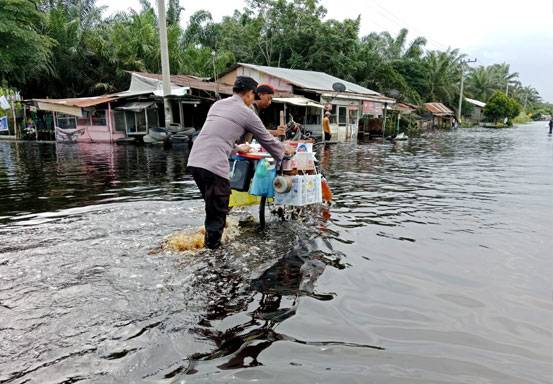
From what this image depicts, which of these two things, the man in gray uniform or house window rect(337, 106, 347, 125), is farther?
house window rect(337, 106, 347, 125)

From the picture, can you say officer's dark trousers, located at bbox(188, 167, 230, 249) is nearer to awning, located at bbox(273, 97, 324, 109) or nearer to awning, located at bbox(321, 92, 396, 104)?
awning, located at bbox(273, 97, 324, 109)

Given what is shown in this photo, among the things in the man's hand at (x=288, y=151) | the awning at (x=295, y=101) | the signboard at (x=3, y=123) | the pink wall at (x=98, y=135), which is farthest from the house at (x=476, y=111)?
the man's hand at (x=288, y=151)

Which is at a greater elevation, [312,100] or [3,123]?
[312,100]

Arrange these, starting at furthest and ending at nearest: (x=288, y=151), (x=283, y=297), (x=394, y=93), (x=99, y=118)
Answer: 1. (x=394, y=93)
2. (x=99, y=118)
3. (x=288, y=151)
4. (x=283, y=297)

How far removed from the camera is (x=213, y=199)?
4434mm

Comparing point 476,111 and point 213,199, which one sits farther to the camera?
point 476,111

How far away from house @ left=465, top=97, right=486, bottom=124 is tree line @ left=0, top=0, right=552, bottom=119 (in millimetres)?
20621

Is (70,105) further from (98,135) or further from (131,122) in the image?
(131,122)

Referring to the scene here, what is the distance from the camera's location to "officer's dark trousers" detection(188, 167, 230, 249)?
172 inches

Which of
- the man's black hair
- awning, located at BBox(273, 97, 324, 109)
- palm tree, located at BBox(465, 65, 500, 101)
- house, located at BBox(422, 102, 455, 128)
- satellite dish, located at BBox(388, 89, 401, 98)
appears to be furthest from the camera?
palm tree, located at BBox(465, 65, 500, 101)

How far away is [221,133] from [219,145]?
0.13 metres

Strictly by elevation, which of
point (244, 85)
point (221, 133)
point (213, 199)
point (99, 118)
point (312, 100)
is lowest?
point (213, 199)

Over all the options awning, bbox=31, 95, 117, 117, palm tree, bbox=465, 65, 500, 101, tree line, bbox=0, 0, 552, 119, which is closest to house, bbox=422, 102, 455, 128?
tree line, bbox=0, 0, 552, 119

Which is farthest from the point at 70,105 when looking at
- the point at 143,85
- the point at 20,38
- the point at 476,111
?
Answer: the point at 476,111
